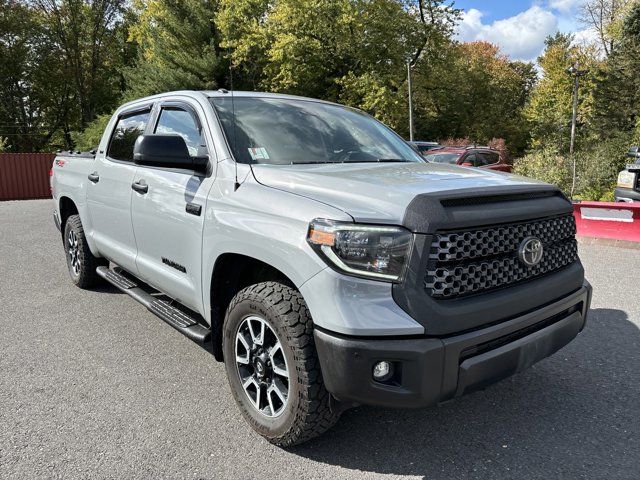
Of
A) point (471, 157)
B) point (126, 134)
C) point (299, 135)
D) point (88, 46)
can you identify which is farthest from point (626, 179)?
point (88, 46)

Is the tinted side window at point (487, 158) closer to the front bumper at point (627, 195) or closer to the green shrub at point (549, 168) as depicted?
the green shrub at point (549, 168)

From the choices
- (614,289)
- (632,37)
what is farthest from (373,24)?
(614,289)

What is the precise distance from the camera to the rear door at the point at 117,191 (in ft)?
13.2

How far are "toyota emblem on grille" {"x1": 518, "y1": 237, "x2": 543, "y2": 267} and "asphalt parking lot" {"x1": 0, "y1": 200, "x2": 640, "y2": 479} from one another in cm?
99

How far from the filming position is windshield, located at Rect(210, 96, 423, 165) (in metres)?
3.15

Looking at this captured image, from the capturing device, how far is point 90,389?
3.35 metres

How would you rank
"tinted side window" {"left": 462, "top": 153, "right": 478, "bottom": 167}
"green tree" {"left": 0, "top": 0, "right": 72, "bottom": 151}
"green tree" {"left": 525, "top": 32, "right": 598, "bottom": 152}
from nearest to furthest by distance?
"tinted side window" {"left": 462, "top": 153, "right": 478, "bottom": 167}
"green tree" {"left": 0, "top": 0, "right": 72, "bottom": 151}
"green tree" {"left": 525, "top": 32, "right": 598, "bottom": 152}

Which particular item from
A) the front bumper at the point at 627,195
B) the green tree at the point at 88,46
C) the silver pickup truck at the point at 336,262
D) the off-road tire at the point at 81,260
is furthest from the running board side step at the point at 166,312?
the green tree at the point at 88,46

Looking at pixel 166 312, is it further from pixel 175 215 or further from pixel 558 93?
pixel 558 93

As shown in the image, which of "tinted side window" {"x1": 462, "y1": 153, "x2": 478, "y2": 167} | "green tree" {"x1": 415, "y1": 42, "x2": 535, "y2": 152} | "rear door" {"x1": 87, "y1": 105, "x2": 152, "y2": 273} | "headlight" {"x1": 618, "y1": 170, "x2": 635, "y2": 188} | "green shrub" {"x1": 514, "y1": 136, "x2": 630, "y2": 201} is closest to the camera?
"rear door" {"x1": 87, "y1": 105, "x2": 152, "y2": 273}

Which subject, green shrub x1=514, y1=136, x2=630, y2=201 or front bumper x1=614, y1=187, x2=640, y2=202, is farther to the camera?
green shrub x1=514, y1=136, x2=630, y2=201

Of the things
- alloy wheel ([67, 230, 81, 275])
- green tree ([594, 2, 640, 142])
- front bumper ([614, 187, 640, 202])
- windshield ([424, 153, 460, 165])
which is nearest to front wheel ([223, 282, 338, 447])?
alloy wheel ([67, 230, 81, 275])

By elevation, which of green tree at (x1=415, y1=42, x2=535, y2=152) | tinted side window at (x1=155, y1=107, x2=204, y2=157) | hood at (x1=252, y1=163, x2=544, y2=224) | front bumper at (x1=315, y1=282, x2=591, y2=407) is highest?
green tree at (x1=415, y1=42, x2=535, y2=152)

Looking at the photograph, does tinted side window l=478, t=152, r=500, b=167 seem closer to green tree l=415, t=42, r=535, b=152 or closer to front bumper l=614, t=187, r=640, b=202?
front bumper l=614, t=187, r=640, b=202
